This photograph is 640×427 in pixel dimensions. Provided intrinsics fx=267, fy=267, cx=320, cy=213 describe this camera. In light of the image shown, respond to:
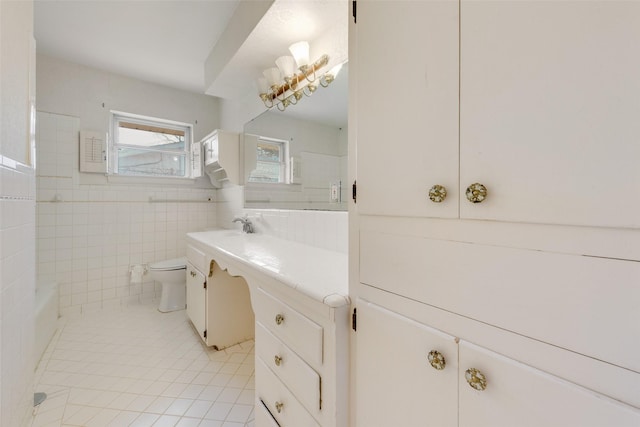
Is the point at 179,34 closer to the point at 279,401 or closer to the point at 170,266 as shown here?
the point at 170,266

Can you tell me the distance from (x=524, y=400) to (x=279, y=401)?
0.84 metres

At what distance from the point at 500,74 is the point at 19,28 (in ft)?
5.05

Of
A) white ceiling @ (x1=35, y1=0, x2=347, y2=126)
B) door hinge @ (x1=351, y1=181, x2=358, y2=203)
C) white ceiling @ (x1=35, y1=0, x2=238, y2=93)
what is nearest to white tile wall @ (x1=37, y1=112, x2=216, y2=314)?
white ceiling @ (x1=35, y1=0, x2=238, y2=93)

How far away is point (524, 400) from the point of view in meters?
0.44

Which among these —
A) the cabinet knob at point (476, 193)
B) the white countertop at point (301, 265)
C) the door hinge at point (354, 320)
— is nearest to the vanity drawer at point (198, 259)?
the white countertop at point (301, 265)

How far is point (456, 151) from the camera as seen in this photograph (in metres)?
0.51

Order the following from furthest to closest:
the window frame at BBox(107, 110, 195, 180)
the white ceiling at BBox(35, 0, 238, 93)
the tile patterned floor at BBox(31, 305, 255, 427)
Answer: the window frame at BBox(107, 110, 195, 180), the white ceiling at BBox(35, 0, 238, 93), the tile patterned floor at BBox(31, 305, 255, 427)

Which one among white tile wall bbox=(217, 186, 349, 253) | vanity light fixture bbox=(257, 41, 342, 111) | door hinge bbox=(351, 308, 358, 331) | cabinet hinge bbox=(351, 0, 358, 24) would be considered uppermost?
vanity light fixture bbox=(257, 41, 342, 111)

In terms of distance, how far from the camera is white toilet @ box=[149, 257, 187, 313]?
252cm

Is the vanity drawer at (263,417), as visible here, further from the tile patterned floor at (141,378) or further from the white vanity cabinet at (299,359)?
the tile patterned floor at (141,378)

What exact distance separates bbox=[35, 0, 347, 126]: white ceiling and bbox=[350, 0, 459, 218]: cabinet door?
0.82 meters

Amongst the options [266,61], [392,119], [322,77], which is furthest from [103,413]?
[266,61]

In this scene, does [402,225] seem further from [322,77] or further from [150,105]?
[150,105]

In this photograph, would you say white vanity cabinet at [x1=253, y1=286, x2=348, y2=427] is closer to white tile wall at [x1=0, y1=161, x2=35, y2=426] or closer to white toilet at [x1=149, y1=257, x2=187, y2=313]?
white tile wall at [x1=0, y1=161, x2=35, y2=426]
